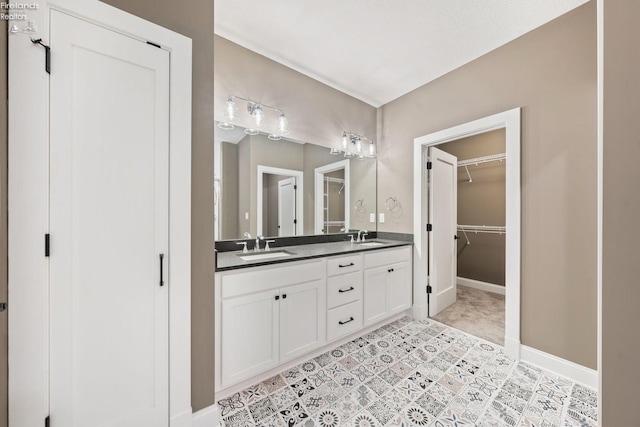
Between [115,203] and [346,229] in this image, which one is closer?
[115,203]

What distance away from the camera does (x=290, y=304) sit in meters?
1.81

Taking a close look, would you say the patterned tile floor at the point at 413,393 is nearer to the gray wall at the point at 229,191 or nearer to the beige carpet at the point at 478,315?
the beige carpet at the point at 478,315

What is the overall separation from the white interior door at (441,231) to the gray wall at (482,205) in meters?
0.99

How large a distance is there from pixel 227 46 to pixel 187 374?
246 centimetres

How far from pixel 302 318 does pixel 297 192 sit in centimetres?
130

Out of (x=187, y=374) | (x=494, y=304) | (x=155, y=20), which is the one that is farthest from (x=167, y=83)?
(x=494, y=304)

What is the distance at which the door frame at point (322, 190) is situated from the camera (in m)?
2.76

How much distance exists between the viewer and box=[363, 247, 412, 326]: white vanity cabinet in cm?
236

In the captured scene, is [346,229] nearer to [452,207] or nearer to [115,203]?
[452,207]

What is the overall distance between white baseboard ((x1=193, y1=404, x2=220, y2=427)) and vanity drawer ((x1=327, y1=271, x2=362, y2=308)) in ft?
3.38

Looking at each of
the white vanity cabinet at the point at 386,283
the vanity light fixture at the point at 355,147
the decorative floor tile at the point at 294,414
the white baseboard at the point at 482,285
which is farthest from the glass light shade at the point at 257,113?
the white baseboard at the point at 482,285

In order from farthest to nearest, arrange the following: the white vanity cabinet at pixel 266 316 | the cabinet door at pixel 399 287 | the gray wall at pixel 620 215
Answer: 1. the cabinet door at pixel 399 287
2. the white vanity cabinet at pixel 266 316
3. the gray wall at pixel 620 215

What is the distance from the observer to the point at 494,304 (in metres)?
3.21

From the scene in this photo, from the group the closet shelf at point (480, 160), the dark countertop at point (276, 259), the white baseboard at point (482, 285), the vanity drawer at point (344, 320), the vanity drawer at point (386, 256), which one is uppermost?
the closet shelf at point (480, 160)
